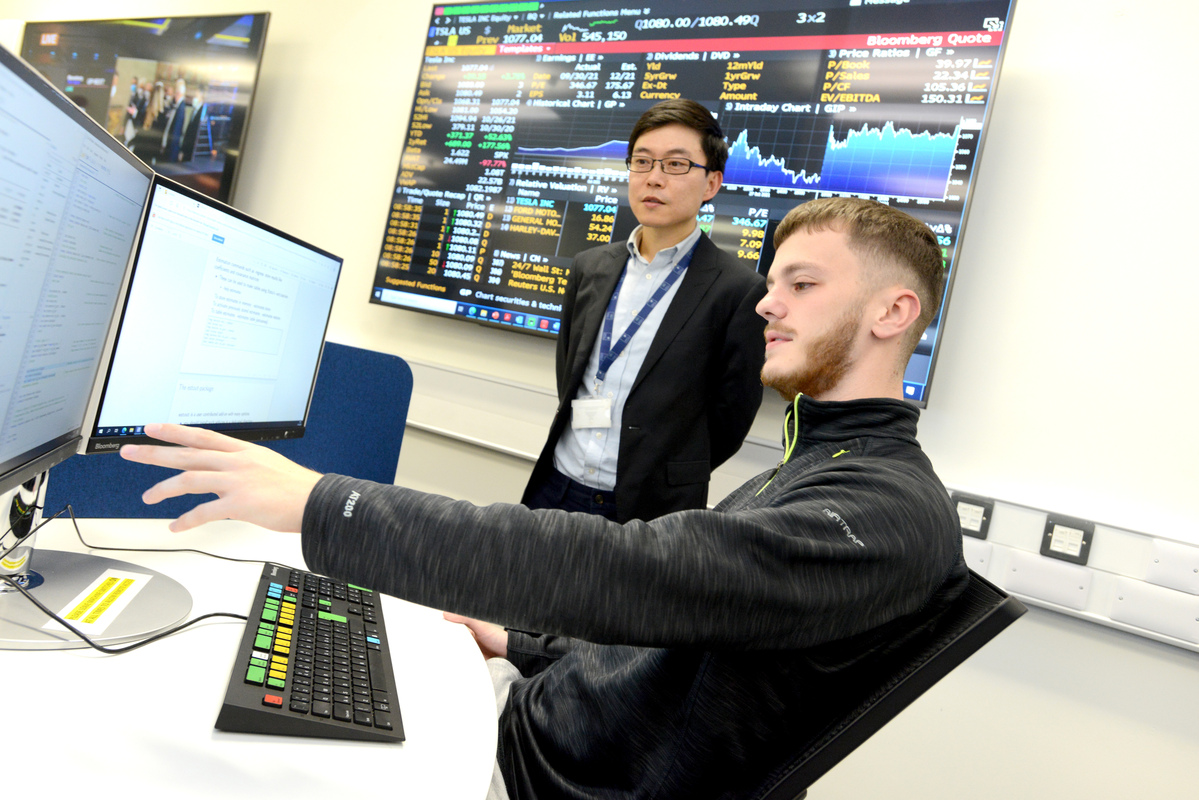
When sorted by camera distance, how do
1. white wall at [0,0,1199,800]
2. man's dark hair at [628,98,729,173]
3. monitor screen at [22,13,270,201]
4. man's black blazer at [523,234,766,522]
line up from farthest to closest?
monitor screen at [22,13,270,201] → man's dark hair at [628,98,729,173] → man's black blazer at [523,234,766,522] → white wall at [0,0,1199,800]

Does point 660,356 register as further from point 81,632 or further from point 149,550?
point 81,632

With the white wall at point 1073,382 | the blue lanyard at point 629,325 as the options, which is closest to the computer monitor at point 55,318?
the blue lanyard at point 629,325

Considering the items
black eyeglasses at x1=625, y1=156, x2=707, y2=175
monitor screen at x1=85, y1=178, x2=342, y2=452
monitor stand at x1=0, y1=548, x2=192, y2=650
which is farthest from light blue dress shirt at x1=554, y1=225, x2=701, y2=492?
monitor stand at x1=0, y1=548, x2=192, y2=650

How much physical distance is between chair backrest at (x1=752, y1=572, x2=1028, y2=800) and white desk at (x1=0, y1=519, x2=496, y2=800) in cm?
28

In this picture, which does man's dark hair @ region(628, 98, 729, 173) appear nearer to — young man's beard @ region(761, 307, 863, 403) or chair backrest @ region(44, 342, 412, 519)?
chair backrest @ region(44, 342, 412, 519)

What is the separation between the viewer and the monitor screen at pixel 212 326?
821 mm

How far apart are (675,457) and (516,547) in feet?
4.28

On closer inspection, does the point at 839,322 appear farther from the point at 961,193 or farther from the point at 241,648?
the point at 961,193

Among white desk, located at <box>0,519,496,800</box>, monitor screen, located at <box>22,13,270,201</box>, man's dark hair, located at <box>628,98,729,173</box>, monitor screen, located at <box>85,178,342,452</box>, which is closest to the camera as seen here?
white desk, located at <box>0,519,496,800</box>

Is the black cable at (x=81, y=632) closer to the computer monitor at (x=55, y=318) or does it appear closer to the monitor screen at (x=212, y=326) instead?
the computer monitor at (x=55, y=318)

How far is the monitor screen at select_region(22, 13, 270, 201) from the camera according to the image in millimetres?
3281

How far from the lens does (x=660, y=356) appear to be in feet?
6.30

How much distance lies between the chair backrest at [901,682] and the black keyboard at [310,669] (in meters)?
0.36

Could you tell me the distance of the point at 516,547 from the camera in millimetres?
623
